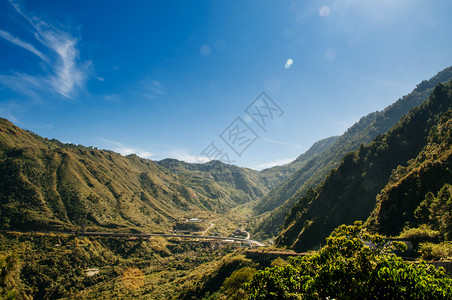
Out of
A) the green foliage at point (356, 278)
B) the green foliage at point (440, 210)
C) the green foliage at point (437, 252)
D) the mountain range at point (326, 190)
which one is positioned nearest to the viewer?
the green foliage at point (356, 278)

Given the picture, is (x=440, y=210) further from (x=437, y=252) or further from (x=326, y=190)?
(x=326, y=190)

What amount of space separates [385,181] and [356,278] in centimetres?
8985

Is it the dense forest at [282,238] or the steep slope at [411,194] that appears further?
the steep slope at [411,194]

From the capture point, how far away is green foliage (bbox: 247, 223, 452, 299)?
12125 millimetres

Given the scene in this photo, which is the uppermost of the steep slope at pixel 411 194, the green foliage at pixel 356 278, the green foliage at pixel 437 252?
the green foliage at pixel 356 278

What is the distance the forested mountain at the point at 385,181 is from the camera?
187ft

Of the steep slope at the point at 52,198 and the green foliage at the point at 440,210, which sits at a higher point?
the steep slope at the point at 52,198

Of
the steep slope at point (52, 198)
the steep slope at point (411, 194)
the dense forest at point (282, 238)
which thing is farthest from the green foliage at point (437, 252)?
the steep slope at point (52, 198)

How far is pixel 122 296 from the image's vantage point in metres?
83.4

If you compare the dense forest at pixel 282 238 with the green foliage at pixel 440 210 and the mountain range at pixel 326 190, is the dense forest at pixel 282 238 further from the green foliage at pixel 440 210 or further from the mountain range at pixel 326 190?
the mountain range at pixel 326 190

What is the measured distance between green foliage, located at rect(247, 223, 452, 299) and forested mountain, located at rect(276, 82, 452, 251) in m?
53.1

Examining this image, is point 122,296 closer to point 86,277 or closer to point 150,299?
point 150,299

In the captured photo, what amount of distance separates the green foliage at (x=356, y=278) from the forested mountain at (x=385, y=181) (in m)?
53.1

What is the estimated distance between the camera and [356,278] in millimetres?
13711
